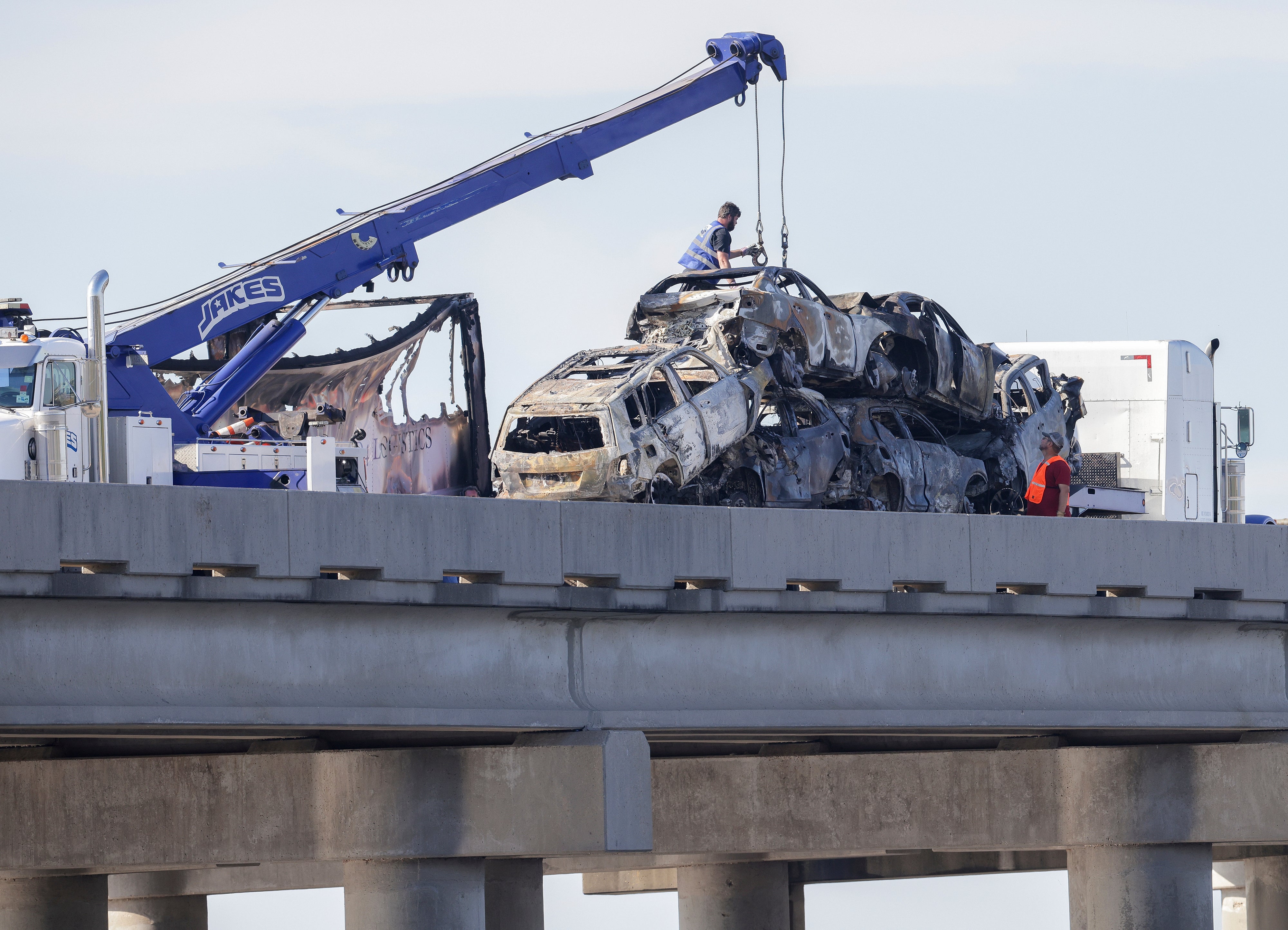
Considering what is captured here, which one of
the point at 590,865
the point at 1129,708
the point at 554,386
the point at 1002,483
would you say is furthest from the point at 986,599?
the point at 590,865

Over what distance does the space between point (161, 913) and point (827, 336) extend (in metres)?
13.2

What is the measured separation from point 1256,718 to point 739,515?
5395 mm

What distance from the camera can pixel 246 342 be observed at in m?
21.5

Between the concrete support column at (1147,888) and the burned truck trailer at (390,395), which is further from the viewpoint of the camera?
the burned truck trailer at (390,395)

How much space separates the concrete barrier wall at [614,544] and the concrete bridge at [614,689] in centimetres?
2

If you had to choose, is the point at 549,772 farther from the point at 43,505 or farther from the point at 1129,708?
the point at 1129,708

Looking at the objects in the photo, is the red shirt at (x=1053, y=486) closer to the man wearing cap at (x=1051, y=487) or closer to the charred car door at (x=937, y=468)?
the man wearing cap at (x=1051, y=487)

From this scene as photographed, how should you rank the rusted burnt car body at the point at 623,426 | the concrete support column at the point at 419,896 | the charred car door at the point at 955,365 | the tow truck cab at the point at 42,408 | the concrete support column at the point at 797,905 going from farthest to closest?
1. the concrete support column at the point at 797,905
2. the charred car door at the point at 955,365
3. the rusted burnt car body at the point at 623,426
4. the tow truck cab at the point at 42,408
5. the concrete support column at the point at 419,896

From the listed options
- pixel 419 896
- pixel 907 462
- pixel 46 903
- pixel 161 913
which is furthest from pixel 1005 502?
pixel 161 913

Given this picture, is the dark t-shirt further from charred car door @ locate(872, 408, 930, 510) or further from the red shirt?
the red shirt

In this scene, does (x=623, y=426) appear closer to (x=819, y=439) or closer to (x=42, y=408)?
(x=819, y=439)

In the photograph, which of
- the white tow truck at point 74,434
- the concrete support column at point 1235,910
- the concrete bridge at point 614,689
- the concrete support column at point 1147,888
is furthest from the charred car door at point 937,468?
the concrete support column at point 1235,910

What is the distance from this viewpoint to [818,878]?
105 ft

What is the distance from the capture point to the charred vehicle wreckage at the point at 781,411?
18250mm
